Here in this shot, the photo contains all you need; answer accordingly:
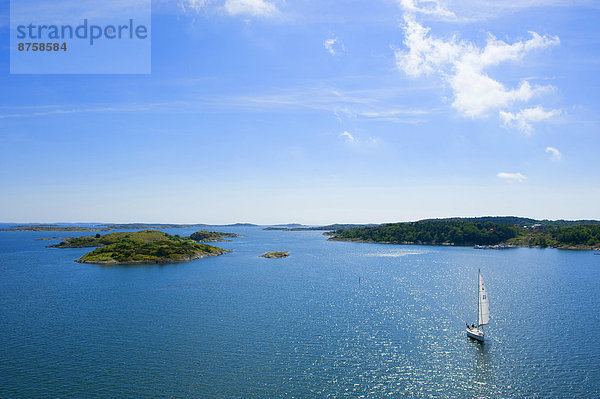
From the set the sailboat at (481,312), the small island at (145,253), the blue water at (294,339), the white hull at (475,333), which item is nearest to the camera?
the blue water at (294,339)

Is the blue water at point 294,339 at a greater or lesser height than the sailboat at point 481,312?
lesser

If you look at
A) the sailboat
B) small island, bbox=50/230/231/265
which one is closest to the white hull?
the sailboat

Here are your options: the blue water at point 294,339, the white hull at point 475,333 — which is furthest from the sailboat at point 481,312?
the blue water at point 294,339

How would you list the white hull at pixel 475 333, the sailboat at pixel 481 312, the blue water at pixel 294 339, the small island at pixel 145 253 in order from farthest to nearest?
the small island at pixel 145 253, the sailboat at pixel 481 312, the white hull at pixel 475 333, the blue water at pixel 294 339

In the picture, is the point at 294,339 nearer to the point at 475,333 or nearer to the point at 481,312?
the point at 475,333

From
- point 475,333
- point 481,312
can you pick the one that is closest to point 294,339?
point 475,333

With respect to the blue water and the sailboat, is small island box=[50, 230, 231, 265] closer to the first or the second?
the blue water

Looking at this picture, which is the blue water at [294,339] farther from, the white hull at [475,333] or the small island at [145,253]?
the small island at [145,253]

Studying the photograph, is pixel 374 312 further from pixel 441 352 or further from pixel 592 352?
pixel 592 352
